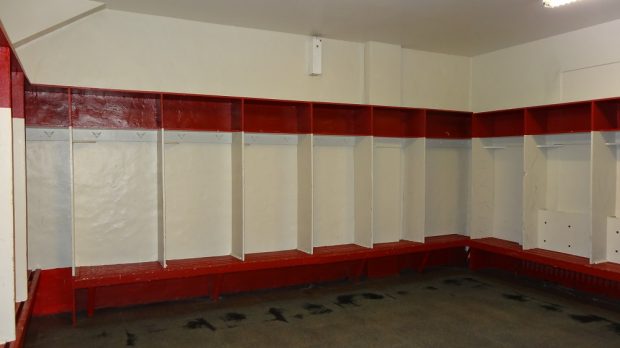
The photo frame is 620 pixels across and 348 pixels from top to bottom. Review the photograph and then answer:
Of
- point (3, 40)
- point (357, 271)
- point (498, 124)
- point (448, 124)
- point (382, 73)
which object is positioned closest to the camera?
point (3, 40)

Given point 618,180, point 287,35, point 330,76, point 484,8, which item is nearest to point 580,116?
point 618,180

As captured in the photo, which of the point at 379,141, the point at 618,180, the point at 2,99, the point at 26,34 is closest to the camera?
the point at 2,99

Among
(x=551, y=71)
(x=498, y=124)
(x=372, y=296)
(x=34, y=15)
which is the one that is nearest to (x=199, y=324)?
(x=372, y=296)

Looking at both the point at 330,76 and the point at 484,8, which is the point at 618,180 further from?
the point at 330,76

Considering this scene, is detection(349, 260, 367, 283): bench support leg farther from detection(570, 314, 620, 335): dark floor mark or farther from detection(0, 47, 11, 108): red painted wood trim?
detection(0, 47, 11, 108): red painted wood trim

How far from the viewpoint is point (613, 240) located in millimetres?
4012

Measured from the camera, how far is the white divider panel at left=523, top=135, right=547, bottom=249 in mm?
4527

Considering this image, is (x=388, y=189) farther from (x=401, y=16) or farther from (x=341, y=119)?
(x=401, y=16)

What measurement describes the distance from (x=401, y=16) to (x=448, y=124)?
1714 millimetres

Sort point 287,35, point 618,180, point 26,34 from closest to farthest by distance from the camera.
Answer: point 26,34
point 618,180
point 287,35

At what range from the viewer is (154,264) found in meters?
3.84

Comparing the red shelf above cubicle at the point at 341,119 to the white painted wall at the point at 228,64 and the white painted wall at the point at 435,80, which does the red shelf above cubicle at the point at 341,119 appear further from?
the white painted wall at the point at 435,80

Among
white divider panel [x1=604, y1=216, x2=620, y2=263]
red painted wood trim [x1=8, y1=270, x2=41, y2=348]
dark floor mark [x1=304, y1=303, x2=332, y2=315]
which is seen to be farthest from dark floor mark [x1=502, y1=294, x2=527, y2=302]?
red painted wood trim [x1=8, y1=270, x2=41, y2=348]

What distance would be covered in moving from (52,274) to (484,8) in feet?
13.3
